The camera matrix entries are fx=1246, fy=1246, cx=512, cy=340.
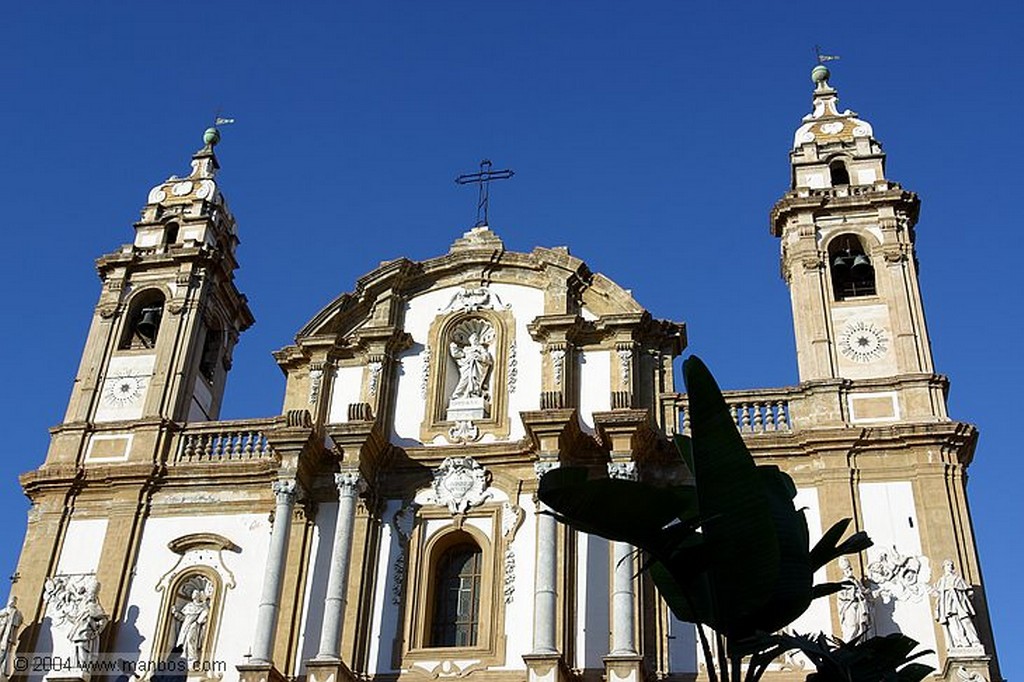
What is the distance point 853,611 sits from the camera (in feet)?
64.0

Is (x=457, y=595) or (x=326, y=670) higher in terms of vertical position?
(x=457, y=595)

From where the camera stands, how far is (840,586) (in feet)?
40.7

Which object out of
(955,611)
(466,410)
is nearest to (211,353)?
(466,410)

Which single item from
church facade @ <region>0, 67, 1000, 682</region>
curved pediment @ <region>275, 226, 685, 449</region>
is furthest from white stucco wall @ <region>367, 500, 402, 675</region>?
curved pediment @ <region>275, 226, 685, 449</region>

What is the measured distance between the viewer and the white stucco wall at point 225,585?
70.6 feet

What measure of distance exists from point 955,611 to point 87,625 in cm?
1431

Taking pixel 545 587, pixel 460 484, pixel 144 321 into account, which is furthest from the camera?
pixel 144 321

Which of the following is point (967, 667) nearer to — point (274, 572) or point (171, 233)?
point (274, 572)

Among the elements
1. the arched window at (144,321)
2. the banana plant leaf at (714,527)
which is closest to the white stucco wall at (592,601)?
the banana plant leaf at (714,527)

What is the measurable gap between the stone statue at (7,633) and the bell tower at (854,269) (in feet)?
48.2

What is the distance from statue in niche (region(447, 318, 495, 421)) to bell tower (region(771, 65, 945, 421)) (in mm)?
5937

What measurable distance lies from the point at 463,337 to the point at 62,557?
28.2 ft

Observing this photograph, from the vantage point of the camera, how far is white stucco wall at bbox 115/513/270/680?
2153 cm

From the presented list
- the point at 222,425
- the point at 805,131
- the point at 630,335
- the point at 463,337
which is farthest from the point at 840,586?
the point at 805,131
